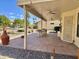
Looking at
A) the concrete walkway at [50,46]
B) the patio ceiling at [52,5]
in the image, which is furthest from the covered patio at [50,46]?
the patio ceiling at [52,5]

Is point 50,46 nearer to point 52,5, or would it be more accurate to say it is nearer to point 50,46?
point 50,46

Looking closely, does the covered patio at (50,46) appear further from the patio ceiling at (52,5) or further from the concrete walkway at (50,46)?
the patio ceiling at (52,5)

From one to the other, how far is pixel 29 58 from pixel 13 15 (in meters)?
43.9

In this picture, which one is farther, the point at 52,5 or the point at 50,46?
the point at 50,46

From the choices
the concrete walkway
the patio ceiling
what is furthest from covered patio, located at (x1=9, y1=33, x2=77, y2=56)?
the patio ceiling

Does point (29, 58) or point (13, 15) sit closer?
point (29, 58)

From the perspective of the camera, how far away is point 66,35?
508 inches

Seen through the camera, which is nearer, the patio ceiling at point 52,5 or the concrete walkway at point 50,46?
the patio ceiling at point 52,5

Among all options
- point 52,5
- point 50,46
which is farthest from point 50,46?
point 52,5

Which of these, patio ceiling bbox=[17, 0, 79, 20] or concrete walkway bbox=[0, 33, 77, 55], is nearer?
patio ceiling bbox=[17, 0, 79, 20]

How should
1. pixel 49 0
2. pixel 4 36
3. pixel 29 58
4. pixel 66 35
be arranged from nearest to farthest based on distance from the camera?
pixel 29 58, pixel 49 0, pixel 4 36, pixel 66 35

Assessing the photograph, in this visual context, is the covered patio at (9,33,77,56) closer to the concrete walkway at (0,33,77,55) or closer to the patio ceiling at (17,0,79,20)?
the concrete walkway at (0,33,77,55)

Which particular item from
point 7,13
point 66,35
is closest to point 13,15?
point 7,13

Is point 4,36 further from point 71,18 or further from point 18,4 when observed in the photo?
point 71,18
